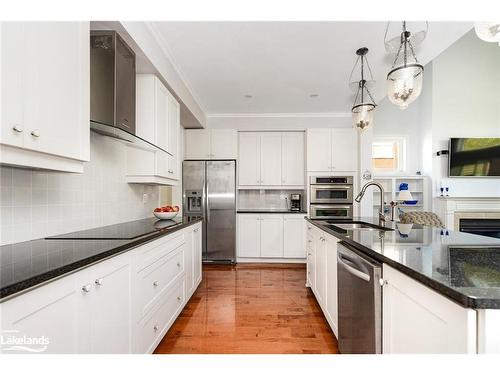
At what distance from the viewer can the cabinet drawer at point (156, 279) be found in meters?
1.58

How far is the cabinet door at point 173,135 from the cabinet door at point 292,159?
222 cm

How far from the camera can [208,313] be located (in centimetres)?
253

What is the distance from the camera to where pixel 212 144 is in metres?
4.65

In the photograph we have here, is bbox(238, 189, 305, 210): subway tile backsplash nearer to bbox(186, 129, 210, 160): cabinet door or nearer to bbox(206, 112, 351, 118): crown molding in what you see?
bbox(186, 129, 210, 160): cabinet door

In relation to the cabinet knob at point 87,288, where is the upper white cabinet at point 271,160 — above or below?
above

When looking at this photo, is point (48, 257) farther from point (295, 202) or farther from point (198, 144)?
point (295, 202)

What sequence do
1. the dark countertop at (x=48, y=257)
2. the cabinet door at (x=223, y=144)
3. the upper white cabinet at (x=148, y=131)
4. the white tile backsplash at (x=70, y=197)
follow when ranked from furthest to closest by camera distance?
the cabinet door at (x=223, y=144) < the upper white cabinet at (x=148, y=131) < the white tile backsplash at (x=70, y=197) < the dark countertop at (x=48, y=257)

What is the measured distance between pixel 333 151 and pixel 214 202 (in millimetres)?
2307

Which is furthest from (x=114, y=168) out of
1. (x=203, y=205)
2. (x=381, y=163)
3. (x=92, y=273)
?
(x=381, y=163)

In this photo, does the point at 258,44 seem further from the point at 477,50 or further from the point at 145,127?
the point at 477,50

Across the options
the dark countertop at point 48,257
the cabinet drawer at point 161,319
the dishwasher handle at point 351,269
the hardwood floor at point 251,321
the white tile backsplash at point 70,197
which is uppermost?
the white tile backsplash at point 70,197

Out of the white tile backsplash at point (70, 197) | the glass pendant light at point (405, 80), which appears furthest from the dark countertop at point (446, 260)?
the white tile backsplash at point (70, 197)

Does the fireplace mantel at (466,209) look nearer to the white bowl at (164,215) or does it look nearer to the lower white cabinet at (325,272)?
the lower white cabinet at (325,272)
